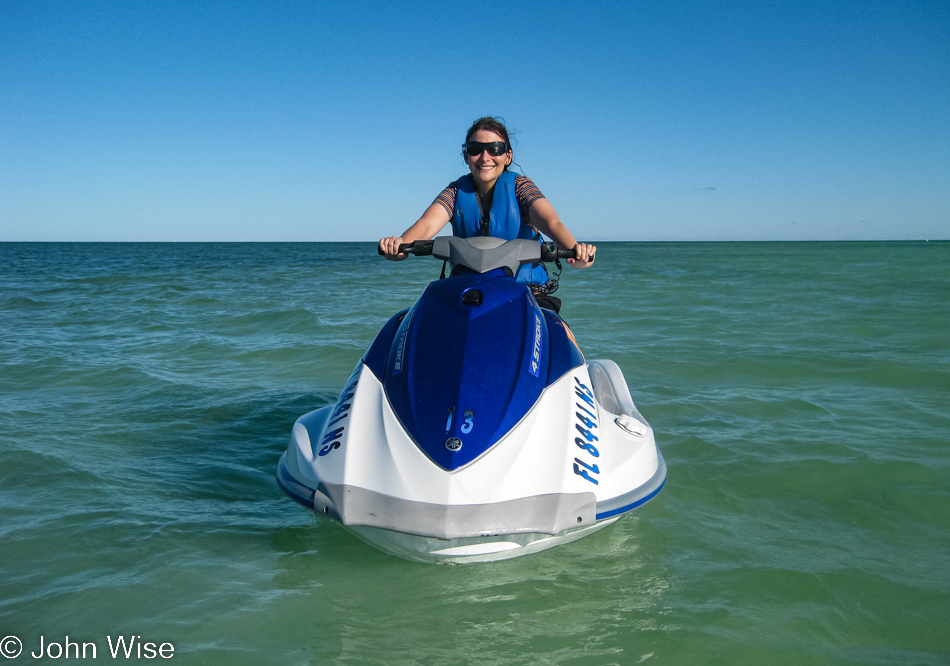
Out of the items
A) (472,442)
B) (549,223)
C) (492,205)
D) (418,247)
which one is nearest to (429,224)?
(492,205)

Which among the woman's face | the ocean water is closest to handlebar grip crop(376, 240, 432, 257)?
the woman's face

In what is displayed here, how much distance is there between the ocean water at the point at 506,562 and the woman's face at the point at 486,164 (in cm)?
157

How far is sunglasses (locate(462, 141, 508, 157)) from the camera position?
296 cm

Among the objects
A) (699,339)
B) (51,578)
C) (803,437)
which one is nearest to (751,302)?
(699,339)

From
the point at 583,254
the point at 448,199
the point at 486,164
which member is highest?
the point at 486,164

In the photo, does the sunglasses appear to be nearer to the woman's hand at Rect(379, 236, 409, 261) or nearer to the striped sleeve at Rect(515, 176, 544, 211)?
the striped sleeve at Rect(515, 176, 544, 211)

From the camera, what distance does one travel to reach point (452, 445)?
190 centimetres

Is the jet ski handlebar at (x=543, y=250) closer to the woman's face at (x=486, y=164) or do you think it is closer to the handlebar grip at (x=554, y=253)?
the handlebar grip at (x=554, y=253)

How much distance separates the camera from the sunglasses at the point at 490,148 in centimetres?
296

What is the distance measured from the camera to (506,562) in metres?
2.35

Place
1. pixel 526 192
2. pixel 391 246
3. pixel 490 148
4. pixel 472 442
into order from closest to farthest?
pixel 472 442, pixel 391 246, pixel 490 148, pixel 526 192

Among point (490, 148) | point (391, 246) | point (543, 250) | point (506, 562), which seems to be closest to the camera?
point (506, 562)

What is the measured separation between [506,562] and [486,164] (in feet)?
5.40

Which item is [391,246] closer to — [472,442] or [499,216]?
[499,216]
